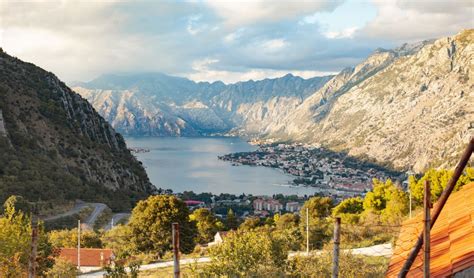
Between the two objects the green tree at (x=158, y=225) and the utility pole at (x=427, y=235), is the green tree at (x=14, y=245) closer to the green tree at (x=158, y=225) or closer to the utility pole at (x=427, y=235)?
the utility pole at (x=427, y=235)

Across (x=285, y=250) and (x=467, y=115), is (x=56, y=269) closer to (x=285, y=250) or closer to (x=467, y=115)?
(x=285, y=250)

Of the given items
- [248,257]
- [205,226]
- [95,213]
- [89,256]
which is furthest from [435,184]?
[95,213]

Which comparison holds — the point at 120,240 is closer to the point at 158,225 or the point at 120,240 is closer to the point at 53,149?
the point at 158,225

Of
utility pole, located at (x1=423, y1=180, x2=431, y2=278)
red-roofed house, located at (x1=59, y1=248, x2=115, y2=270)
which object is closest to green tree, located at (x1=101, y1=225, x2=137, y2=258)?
red-roofed house, located at (x1=59, y1=248, x2=115, y2=270)

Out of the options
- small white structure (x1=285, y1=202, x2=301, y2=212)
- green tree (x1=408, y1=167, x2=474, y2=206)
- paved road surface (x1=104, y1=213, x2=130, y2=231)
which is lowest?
small white structure (x1=285, y1=202, x2=301, y2=212)

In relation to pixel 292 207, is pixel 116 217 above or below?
above

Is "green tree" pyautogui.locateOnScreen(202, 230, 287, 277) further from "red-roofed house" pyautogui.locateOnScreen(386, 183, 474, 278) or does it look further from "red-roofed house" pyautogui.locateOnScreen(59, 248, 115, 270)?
"red-roofed house" pyautogui.locateOnScreen(59, 248, 115, 270)
